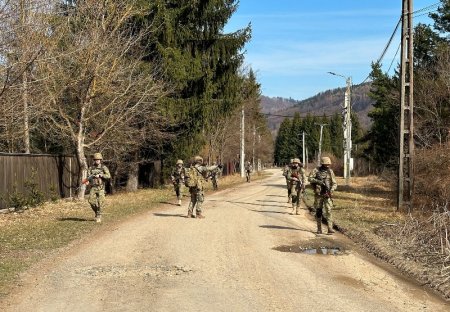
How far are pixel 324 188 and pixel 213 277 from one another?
18.1 ft

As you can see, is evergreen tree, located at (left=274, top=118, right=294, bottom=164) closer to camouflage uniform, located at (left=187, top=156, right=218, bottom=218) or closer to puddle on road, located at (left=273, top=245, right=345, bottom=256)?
camouflage uniform, located at (left=187, top=156, right=218, bottom=218)

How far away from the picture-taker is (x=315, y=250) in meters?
10.9

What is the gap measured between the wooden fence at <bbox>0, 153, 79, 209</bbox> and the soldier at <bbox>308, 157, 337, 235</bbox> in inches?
406

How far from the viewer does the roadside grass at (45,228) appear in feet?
31.1

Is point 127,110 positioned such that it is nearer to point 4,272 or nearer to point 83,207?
point 83,207

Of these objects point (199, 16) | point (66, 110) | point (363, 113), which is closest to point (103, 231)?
point (66, 110)

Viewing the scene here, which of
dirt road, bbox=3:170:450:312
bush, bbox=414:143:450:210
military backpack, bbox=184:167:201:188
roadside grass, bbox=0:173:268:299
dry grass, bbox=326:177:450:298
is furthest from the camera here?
bush, bbox=414:143:450:210

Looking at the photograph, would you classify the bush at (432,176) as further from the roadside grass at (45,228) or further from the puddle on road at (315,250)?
the roadside grass at (45,228)

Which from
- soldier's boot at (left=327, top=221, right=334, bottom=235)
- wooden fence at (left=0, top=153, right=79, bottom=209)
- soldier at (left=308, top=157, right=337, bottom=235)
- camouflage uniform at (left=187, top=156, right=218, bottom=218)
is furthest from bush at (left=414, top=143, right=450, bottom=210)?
wooden fence at (left=0, top=153, right=79, bottom=209)

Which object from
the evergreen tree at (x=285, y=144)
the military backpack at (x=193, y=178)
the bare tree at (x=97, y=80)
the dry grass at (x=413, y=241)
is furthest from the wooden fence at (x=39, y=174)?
the evergreen tree at (x=285, y=144)

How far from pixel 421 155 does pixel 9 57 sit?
1453 cm

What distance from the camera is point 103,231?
13312 millimetres

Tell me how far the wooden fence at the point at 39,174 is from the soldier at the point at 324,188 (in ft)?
33.8

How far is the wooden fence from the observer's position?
1764 centimetres
